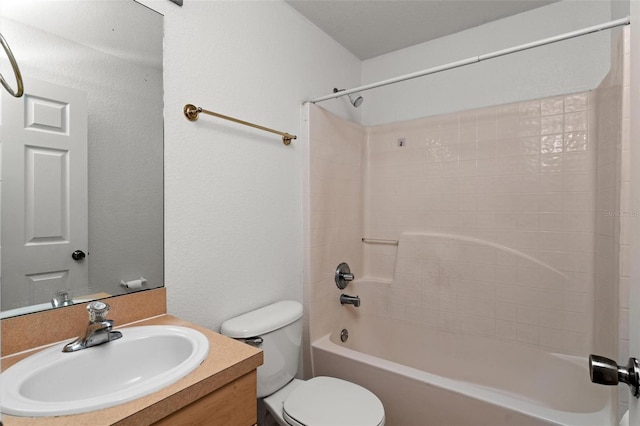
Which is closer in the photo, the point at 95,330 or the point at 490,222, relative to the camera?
the point at 95,330

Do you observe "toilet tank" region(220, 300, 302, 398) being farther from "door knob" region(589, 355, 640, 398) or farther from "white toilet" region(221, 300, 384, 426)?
"door knob" region(589, 355, 640, 398)

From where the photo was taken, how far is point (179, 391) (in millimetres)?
787

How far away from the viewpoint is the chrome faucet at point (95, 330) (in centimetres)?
97

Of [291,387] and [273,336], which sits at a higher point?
[273,336]

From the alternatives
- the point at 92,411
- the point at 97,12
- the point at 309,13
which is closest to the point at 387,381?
the point at 92,411

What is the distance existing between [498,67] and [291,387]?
2.21 metres

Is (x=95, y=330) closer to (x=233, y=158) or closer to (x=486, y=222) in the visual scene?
(x=233, y=158)

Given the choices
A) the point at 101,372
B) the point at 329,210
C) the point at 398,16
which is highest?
the point at 398,16

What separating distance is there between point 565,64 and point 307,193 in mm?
1650

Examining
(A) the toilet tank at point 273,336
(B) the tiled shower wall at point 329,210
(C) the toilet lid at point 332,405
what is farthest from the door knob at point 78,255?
(B) the tiled shower wall at point 329,210

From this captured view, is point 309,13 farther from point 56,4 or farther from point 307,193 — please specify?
point 56,4

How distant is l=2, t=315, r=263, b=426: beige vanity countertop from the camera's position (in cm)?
68

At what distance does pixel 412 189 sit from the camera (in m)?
2.37

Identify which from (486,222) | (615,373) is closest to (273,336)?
(615,373)
